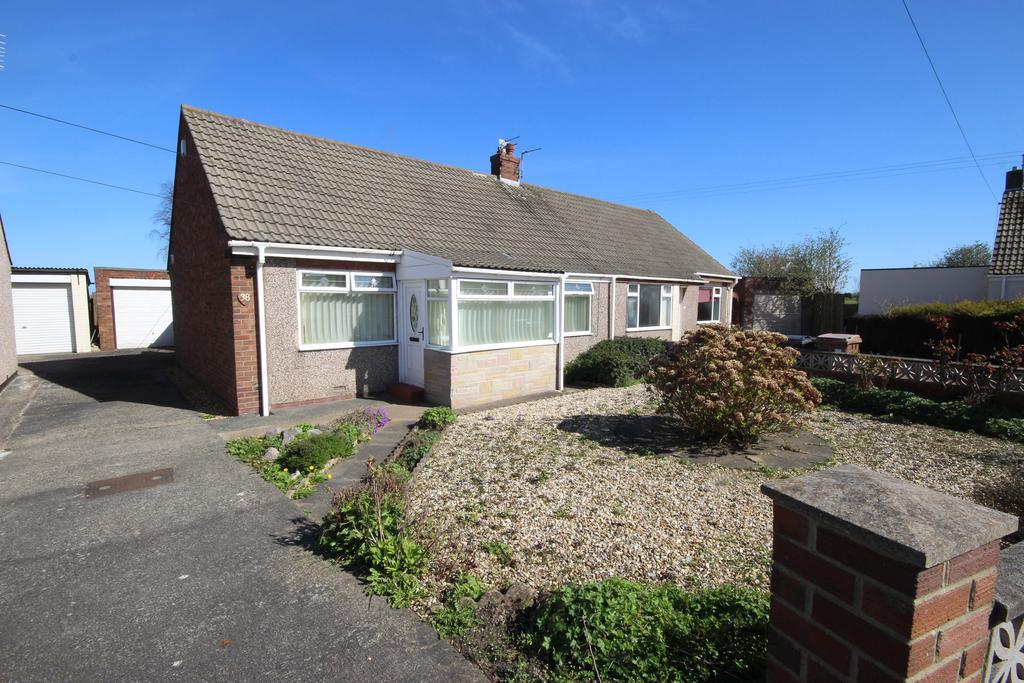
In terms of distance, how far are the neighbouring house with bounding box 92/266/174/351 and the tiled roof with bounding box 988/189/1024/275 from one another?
29.4 m

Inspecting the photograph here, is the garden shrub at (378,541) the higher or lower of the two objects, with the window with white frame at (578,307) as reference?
lower

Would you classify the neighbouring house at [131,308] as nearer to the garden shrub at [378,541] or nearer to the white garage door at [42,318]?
the white garage door at [42,318]

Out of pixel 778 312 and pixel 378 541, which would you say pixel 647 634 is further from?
pixel 778 312

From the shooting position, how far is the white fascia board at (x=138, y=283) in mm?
20636

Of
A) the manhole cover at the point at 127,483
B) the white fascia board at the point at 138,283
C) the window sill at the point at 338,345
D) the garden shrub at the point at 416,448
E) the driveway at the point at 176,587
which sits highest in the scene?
the white fascia board at the point at 138,283

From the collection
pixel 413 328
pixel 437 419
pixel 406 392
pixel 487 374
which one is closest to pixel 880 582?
pixel 437 419

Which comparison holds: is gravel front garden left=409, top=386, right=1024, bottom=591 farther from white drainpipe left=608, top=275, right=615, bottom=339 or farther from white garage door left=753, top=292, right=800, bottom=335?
white garage door left=753, top=292, right=800, bottom=335

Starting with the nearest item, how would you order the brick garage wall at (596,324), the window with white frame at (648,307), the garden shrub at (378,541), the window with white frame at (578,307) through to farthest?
the garden shrub at (378,541) < the window with white frame at (578,307) < the brick garage wall at (596,324) < the window with white frame at (648,307)

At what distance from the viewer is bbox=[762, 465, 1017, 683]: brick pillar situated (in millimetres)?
Result: 1506

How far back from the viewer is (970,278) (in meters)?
20.0

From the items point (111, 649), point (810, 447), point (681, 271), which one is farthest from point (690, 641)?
point (681, 271)

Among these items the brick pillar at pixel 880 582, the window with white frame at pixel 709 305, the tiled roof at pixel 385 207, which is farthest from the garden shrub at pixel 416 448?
the window with white frame at pixel 709 305

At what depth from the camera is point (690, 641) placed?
2902mm

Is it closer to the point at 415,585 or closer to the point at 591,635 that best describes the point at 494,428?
the point at 415,585
